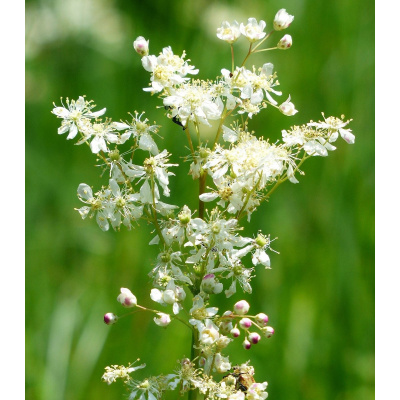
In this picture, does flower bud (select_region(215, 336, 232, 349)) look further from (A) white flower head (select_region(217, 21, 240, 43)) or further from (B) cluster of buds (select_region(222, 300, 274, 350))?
(A) white flower head (select_region(217, 21, 240, 43))

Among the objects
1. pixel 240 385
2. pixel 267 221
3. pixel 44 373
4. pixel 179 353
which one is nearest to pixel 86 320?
pixel 44 373

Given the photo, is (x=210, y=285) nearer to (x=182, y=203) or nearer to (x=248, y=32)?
(x=248, y=32)

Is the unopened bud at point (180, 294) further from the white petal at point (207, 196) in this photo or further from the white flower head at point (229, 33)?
the white flower head at point (229, 33)

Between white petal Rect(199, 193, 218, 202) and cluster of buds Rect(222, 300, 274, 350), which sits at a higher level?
white petal Rect(199, 193, 218, 202)

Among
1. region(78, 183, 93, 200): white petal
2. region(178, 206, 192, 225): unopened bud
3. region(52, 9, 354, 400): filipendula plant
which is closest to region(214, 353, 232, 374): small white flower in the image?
region(52, 9, 354, 400): filipendula plant

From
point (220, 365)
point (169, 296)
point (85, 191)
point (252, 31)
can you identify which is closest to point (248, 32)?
point (252, 31)

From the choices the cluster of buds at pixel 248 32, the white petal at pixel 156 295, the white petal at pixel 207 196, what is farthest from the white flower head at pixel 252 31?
the white petal at pixel 156 295
